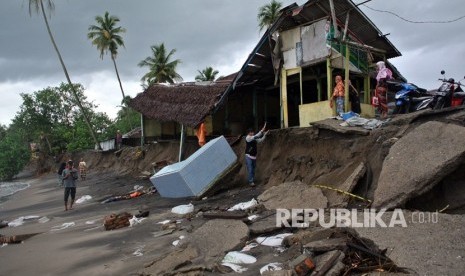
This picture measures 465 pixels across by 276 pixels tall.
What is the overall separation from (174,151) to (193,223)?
10.5 metres

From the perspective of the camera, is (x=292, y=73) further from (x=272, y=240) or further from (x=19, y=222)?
(x=19, y=222)

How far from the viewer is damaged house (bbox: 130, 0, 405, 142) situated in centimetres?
1156

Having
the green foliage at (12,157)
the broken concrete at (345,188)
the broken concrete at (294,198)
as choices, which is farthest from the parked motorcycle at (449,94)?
the green foliage at (12,157)

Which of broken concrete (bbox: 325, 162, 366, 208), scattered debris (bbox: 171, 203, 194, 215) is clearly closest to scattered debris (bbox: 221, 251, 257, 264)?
broken concrete (bbox: 325, 162, 366, 208)

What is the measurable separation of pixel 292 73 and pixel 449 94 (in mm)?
4896

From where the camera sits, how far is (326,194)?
7859mm

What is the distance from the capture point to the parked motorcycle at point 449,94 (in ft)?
29.9

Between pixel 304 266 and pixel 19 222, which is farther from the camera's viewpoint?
pixel 19 222

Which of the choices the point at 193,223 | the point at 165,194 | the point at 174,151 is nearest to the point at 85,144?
the point at 174,151

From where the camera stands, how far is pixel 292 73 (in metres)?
12.7

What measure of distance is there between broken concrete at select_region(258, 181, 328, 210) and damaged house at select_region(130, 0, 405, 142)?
140 inches

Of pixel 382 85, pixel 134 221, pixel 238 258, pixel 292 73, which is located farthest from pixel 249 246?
pixel 292 73

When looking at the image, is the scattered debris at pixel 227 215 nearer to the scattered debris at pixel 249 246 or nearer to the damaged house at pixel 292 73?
the scattered debris at pixel 249 246

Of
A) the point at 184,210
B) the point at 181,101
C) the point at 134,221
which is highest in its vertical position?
the point at 181,101
